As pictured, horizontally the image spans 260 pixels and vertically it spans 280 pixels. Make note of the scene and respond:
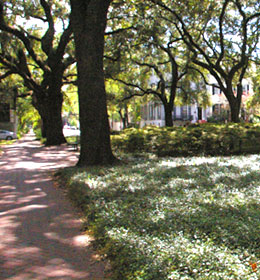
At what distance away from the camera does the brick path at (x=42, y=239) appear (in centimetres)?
398

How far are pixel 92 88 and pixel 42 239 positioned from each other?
6256mm

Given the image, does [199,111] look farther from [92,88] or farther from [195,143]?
[92,88]

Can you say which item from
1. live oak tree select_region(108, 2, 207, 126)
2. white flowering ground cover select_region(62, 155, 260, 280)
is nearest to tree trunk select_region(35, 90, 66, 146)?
live oak tree select_region(108, 2, 207, 126)

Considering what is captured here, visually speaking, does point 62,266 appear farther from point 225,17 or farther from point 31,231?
point 225,17

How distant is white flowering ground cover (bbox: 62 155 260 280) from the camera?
350 cm

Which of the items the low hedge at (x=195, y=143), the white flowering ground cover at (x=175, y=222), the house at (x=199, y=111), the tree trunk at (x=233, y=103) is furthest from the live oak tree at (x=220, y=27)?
the house at (x=199, y=111)

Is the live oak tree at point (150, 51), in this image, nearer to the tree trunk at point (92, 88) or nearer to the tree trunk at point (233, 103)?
the tree trunk at point (233, 103)

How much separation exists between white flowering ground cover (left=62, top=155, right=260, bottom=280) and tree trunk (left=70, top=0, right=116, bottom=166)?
83.1 inches

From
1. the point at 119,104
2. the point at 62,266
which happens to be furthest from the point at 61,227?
the point at 119,104

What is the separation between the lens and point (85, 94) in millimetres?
10633

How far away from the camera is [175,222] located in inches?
186

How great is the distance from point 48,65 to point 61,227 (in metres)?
20.3

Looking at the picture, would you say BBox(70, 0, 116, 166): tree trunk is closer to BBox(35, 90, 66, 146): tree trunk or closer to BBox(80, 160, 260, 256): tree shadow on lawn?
BBox(80, 160, 260, 256): tree shadow on lawn

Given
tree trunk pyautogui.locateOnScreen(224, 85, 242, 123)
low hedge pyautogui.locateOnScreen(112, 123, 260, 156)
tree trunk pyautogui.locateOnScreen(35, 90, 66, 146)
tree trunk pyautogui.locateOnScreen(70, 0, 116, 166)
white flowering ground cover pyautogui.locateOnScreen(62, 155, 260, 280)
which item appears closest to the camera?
white flowering ground cover pyautogui.locateOnScreen(62, 155, 260, 280)
